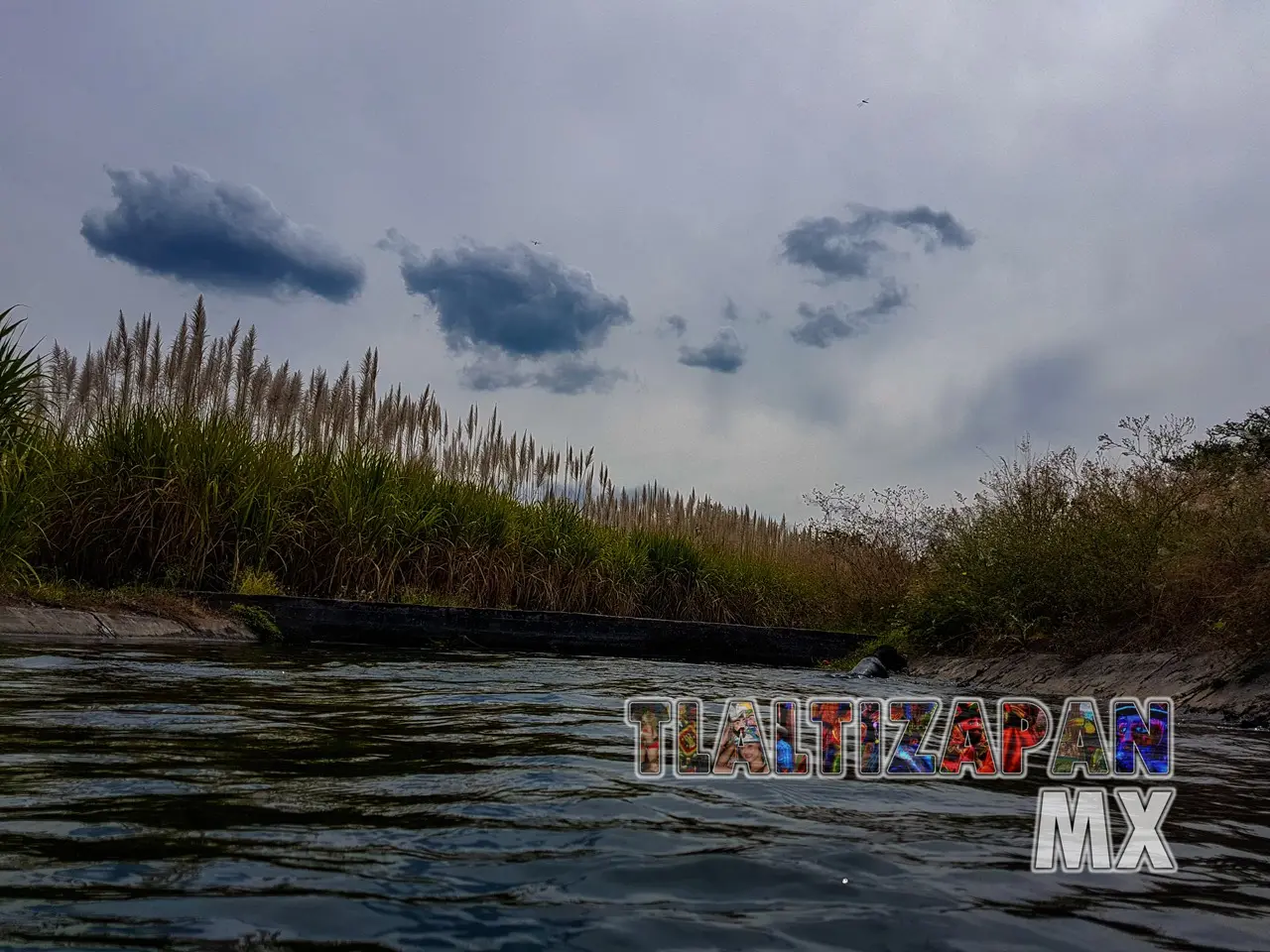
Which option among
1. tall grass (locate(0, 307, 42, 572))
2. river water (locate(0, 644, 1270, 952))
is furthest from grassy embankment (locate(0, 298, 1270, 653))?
river water (locate(0, 644, 1270, 952))

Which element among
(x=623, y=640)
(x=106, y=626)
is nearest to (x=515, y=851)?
(x=106, y=626)

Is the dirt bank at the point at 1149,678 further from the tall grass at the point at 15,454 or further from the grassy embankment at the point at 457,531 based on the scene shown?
the tall grass at the point at 15,454

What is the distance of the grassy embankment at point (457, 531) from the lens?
845 cm

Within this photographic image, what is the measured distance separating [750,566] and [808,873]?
13.3 m

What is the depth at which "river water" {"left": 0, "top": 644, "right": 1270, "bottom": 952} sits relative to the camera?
1.60 m

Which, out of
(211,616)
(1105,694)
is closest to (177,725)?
(211,616)

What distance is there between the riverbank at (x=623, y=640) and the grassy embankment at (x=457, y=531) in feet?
1.03

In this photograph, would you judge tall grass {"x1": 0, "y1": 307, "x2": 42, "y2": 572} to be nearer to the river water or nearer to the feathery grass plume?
the feathery grass plume

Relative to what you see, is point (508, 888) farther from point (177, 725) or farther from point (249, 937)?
point (177, 725)

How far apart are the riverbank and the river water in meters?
3.23

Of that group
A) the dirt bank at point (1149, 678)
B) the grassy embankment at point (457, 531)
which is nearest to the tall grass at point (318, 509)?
the grassy embankment at point (457, 531)

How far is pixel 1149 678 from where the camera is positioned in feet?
24.0

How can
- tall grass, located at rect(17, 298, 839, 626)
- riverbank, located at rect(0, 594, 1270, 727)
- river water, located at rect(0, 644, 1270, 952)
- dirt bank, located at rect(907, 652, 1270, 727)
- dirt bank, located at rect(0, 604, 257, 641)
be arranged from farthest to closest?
tall grass, located at rect(17, 298, 839, 626), dirt bank, located at rect(0, 604, 257, 641), riverbank, located at rect(0, 594, 1270, 727), dirt bank, located at rect(907, 652, 1270, 727), river water, located at rect(0, 644, 1270, 952)

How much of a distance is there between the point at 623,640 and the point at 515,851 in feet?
29.8
